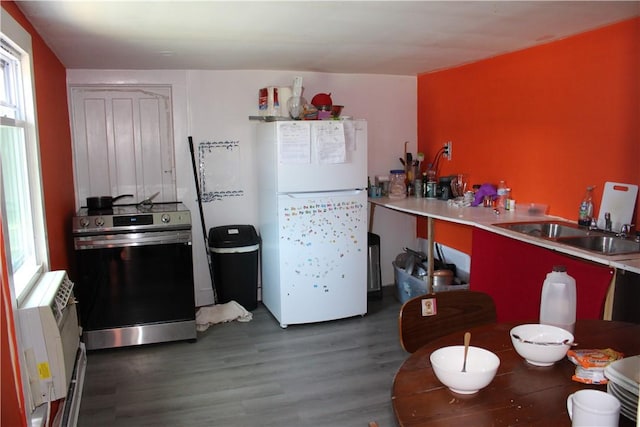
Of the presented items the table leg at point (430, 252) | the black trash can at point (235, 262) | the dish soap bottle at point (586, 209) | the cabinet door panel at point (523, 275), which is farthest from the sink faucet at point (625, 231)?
the black trash can at point (235, 262)

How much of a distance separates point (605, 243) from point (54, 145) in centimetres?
336

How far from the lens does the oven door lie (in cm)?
354

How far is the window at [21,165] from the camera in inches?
93.2

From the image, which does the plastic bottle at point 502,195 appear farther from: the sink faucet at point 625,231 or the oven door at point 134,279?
the oven door at point 134,279

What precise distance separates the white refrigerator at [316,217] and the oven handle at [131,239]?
72cm

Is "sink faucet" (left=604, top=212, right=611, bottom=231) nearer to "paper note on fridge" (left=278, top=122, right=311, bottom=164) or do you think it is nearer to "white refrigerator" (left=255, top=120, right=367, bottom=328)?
"white refrigerator" (left=255, top=120, right=367, bottom=328)

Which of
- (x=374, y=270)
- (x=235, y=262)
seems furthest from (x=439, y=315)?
(x=374, y=270)

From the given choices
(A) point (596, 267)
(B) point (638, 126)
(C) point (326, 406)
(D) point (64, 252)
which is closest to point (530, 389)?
(A) point (596, 267)

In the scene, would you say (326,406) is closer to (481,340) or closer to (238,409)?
(238,409)

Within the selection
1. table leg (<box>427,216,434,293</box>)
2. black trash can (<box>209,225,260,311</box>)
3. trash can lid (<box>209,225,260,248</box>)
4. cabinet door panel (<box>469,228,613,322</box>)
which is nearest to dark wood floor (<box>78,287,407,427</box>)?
black trash can (<box>209,225,260,311</box>)

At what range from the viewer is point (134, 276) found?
11.9ft

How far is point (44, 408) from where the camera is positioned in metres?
2.28

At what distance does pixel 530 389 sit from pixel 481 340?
0.32m

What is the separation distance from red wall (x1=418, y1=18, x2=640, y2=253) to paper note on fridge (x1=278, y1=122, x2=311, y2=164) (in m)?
Answer: 1.42
